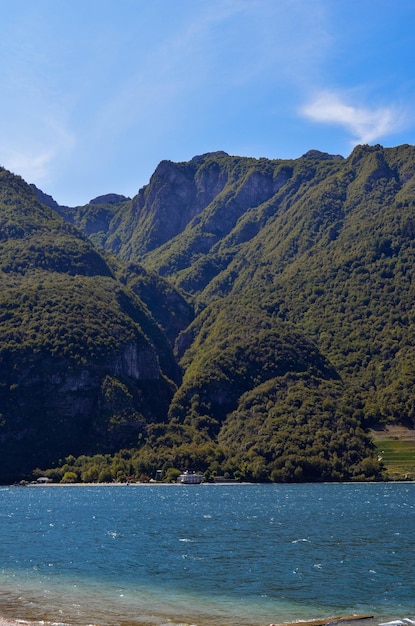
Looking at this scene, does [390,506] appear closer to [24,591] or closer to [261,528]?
[261,528]

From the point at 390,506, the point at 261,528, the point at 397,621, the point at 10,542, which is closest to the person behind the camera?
the point at 397,621

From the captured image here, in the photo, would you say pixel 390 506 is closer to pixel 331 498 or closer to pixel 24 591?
pixel 331 498

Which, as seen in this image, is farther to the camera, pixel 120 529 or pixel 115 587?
pixel 120 529

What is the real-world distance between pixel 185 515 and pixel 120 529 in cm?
2445

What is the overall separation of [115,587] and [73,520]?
66.8m

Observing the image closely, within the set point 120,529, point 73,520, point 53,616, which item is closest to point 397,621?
point 53,616

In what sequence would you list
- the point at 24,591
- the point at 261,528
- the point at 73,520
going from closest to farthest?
the point at 24,591, the point at 261,528, the point at 73,520

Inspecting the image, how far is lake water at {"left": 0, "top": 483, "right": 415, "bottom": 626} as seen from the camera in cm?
5584

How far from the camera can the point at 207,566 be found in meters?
74.9

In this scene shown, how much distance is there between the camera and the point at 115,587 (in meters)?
65.2

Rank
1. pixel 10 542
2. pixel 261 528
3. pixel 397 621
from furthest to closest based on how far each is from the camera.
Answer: pixel 261 528 < pixel 10 542 < pixel 397 621

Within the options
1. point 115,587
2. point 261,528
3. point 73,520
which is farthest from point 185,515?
point 115,587

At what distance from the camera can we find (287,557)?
3157 inches

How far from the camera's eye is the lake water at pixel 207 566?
55.8 metres
